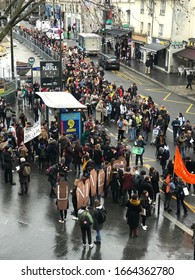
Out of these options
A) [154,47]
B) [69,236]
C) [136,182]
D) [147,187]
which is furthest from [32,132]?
[154,47]

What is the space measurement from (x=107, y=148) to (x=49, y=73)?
9731 millimetres

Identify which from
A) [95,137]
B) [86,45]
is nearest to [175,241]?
[95,137]

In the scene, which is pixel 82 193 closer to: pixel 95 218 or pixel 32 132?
pixel 95 218

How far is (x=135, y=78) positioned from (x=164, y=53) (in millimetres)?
5066

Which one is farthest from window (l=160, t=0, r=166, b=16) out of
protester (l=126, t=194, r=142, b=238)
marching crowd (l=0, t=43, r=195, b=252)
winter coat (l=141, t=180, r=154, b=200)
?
protester (l=126, t=194, r=142, b=238)

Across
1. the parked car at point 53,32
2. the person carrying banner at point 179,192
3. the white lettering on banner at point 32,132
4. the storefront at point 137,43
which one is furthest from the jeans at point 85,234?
the parked car at point 53,32

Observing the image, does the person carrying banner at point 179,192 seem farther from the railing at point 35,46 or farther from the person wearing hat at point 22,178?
the railing at point 35,46

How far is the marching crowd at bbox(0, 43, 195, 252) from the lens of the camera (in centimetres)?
1320

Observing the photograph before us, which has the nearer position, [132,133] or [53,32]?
[132,133]

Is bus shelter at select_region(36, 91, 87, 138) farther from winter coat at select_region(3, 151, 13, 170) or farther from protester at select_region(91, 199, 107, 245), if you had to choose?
protester at select_region(91, 199, 107, 245)

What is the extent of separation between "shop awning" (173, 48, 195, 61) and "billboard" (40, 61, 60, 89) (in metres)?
15.6

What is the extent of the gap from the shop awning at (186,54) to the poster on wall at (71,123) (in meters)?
20.1

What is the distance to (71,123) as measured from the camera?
18.7 metres

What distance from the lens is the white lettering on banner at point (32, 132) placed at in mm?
16312
